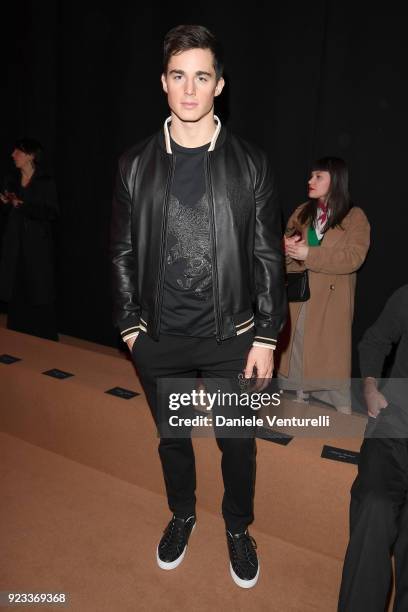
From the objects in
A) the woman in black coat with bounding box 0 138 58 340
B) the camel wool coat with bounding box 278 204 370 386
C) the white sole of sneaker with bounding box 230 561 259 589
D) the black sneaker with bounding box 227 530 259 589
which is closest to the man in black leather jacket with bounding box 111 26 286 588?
the black sneaker with bounding box 227 530 259 589

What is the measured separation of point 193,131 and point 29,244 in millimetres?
2252

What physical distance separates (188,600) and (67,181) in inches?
127

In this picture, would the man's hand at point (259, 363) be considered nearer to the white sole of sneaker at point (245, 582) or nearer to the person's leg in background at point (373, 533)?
the person's leg in background at point (373, 533)

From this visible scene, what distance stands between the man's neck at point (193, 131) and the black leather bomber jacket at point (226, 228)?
1.2 inches

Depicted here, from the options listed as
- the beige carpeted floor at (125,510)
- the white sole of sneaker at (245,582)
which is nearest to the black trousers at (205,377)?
the white sole of sneaker at (245,582)

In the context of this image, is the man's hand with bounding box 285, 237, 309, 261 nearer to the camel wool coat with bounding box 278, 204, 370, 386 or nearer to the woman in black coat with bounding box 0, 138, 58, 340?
the camel wool coat with bounding box 278, 204, 370, 386

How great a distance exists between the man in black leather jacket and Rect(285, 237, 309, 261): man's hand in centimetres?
82

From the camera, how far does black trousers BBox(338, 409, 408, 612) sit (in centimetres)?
148

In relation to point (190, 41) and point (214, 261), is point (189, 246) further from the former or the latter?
point (190, 41)

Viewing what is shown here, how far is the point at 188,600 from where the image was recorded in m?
1.82

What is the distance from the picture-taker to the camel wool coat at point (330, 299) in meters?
2.57

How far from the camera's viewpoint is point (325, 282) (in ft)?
8.81

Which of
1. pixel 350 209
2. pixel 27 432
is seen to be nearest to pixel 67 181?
pixel 27 432

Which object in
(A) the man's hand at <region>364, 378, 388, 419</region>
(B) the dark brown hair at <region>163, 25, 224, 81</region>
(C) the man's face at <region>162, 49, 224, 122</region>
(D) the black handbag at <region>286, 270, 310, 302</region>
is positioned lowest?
(A) the man's hand at <region>364, 378, 388, 419</region>
